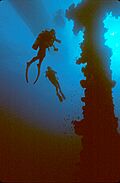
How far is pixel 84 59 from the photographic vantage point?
91.2 inches

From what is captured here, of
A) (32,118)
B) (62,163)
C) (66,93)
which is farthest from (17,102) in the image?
(62,163)

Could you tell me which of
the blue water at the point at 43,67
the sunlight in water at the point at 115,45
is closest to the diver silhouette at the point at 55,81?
the blue water at the point at 43,67

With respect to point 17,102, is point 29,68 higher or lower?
higher

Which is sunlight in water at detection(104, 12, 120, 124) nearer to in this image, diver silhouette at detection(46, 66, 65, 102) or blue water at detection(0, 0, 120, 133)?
blue water at detection(0, 0, 120, 133)

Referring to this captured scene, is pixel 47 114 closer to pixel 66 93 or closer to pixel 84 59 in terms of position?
pixel 66 93

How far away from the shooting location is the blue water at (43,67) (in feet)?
7.55

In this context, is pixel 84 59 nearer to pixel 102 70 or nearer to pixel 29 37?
pixel 102 70

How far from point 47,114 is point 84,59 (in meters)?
0.46

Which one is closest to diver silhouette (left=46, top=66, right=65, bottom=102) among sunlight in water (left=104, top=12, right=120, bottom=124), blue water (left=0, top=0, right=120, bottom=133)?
blue water (left=0, top=0, right=120, bottom=133)

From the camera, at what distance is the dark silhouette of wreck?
2.24 metres

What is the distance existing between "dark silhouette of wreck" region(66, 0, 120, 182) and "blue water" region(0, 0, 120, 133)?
5 centimetres

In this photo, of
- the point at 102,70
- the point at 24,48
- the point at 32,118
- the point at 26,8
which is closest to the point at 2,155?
the point at 32,118

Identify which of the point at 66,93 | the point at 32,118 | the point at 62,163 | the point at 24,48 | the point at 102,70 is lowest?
the point at 62,163

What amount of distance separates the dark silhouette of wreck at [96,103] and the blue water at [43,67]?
0.05 m
